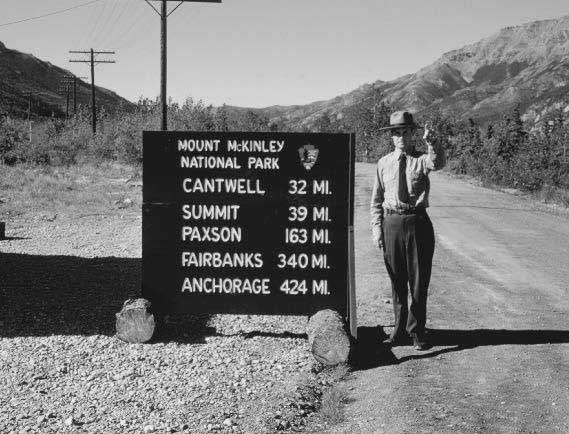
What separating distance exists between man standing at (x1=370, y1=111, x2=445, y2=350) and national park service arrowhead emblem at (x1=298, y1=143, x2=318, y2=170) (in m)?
0.63

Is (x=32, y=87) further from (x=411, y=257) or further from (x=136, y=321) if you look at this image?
(x=411, y=257)

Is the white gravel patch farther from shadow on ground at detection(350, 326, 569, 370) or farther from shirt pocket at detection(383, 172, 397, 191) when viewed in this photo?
shirt pocket at detection(383, 172, 397, 191)

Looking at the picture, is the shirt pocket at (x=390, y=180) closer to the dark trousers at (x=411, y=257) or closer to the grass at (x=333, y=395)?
the dark trousers at (x=411, y=257)

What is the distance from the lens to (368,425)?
4.71 metres

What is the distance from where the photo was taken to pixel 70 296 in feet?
28.6

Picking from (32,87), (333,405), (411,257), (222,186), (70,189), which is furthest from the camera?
(32,87)

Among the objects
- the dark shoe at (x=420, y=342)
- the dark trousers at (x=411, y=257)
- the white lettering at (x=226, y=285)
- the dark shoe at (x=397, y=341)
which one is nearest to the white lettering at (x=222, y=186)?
the white lettering at (x=226, y=285)

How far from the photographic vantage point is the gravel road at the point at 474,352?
4.79 metres

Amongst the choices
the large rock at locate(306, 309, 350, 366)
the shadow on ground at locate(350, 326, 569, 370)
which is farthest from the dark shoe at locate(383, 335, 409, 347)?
the large rock at locate(306, 309, 350, 366)

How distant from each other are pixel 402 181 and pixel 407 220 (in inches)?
14.0

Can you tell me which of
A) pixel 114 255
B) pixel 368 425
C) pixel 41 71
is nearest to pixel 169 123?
pixel 114 255

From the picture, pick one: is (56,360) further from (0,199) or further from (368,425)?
(0,199)

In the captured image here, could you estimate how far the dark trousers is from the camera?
20.1 ft

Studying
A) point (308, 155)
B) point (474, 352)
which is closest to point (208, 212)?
point (308, 155)
